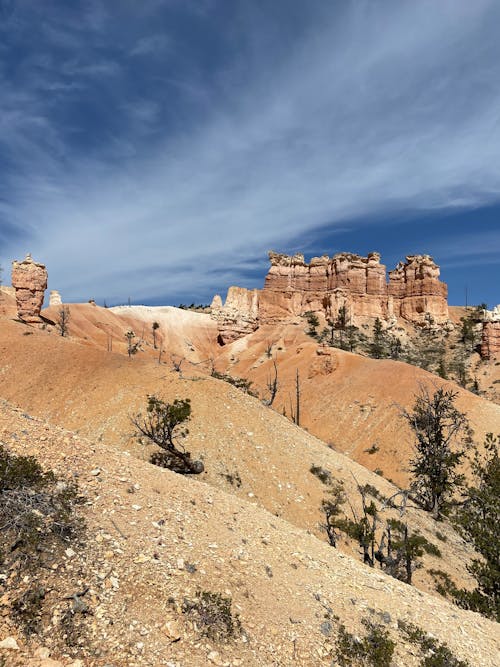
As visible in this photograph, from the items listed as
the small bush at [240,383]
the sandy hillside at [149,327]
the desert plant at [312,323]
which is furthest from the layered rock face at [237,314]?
the small bush at [240,383]

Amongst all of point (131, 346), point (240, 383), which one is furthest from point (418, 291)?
point (131, 346)

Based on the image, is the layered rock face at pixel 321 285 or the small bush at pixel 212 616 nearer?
the small bush at pixel 212 616

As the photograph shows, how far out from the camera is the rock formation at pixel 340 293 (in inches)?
3620

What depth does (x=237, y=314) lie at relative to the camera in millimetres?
96250

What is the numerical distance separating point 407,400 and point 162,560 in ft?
133

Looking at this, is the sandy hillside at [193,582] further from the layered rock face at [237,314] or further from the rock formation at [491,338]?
the layered rock face at [237,314]

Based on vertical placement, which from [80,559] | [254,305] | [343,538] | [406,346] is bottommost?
[343,538]

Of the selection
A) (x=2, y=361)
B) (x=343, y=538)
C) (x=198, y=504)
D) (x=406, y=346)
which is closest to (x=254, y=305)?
(x=406, y=346)

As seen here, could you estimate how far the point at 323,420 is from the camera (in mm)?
45719

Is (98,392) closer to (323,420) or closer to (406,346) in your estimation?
(323,420)

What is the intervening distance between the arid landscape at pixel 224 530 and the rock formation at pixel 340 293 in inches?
1721

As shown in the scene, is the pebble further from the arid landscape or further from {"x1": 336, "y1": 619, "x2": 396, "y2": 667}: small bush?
{"x1": 336, "y1": 619, "x2": 396, "y2": 667}: small bush

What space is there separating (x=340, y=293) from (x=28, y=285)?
63130 millimetres

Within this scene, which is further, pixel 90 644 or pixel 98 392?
pixel 98 392
